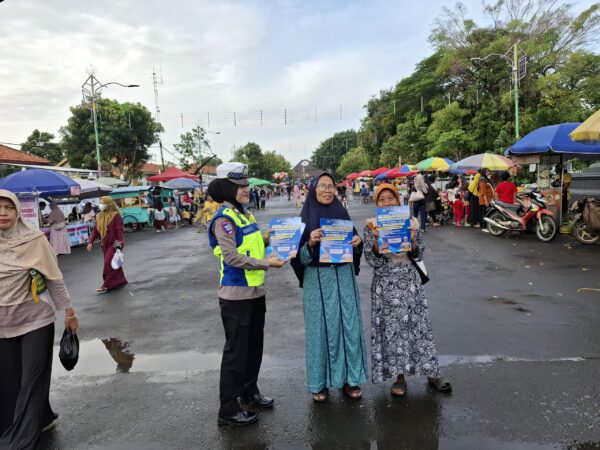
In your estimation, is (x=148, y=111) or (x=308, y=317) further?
(x=148, y=111)

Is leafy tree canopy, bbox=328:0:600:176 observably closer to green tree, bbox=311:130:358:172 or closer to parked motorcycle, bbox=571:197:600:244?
parked motorcycle, bbox=571:197:600:244

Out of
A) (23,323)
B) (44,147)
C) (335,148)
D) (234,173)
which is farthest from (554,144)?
(335,148)

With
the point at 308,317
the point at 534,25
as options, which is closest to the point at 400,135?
the point at 534,25

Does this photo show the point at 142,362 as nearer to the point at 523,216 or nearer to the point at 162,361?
the point at 162,361

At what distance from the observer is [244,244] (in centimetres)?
329

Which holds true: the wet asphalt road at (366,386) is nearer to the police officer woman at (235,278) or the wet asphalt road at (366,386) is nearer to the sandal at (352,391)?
the sandal at (352,391)

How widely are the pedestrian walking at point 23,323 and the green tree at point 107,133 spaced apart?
110ft

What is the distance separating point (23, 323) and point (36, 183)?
1106cm

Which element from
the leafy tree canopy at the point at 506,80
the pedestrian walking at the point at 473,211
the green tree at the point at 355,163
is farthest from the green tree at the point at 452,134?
the green tree at the point at 355,163

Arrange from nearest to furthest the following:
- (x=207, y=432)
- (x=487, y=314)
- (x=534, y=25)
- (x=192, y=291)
A: (x=207, y=432) → (x=487, y=314) → (x=192, y=291) → (x=534, y=25)

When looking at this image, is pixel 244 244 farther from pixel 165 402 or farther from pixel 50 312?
pixel 165 402

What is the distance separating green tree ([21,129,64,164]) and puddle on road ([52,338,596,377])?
165 feet

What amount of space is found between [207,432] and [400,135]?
1406 inches

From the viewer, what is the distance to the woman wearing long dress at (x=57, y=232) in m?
13.1
